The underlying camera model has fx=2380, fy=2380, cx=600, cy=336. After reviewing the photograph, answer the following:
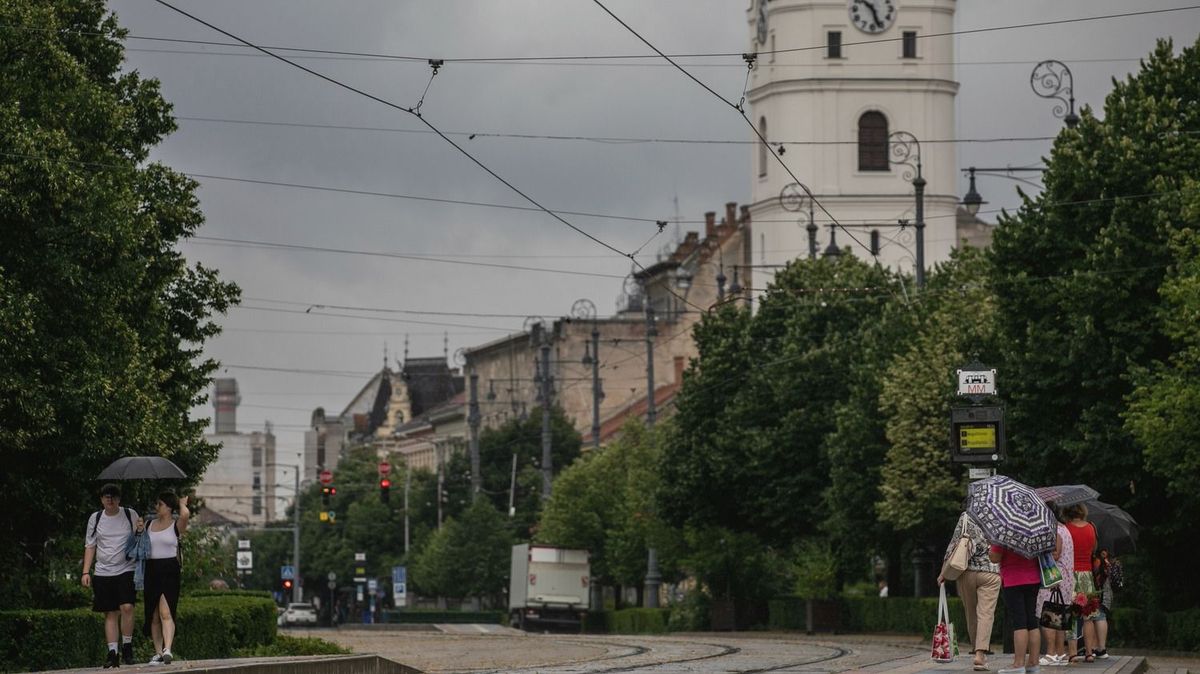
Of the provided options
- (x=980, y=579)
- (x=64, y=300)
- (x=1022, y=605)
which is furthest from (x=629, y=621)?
(x=1022, y=605)

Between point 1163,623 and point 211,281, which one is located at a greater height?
point 211,281

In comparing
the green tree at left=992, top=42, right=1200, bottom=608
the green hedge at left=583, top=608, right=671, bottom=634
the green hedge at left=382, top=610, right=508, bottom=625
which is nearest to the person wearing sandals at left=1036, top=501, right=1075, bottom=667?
the green tree at left=992, top=42, right=1200, bottom=608

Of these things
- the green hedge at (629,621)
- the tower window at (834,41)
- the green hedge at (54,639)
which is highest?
the tower window at (834,41)

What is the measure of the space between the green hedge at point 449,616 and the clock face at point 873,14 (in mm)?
30856

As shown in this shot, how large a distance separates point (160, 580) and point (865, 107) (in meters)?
87.5

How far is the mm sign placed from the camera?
30834 mm

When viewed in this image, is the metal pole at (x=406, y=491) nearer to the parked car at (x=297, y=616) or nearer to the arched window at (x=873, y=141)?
the parked car at (x=297, y=616)

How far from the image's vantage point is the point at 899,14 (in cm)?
10762

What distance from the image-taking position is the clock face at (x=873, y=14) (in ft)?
350

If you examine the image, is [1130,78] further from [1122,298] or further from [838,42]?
[838,42]

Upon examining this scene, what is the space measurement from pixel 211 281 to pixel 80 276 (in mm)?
9487

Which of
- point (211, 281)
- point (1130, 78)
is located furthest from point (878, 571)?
point (211, 281)

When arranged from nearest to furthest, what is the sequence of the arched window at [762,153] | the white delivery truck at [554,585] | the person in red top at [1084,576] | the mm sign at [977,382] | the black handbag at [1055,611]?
the black handbag at [1055,611] < the person in red top at [1084,576] < the mm sign at [977,382] < the white delivery truck at [554,585] < the arched window at [762,153]

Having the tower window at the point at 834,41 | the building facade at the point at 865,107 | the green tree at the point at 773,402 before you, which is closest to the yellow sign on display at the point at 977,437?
the green tree at the point at 773,402
